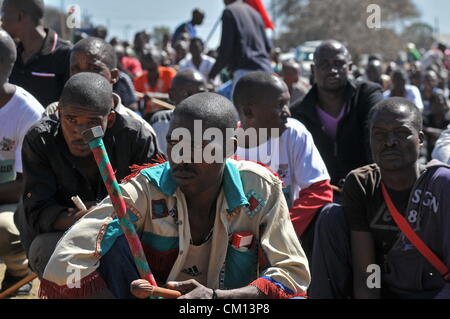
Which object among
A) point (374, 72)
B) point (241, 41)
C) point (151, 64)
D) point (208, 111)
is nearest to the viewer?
point (208, 111)

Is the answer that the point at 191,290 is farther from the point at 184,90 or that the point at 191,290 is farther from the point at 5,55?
the point at 184,90

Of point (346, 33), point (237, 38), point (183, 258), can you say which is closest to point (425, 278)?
point (183, 258)

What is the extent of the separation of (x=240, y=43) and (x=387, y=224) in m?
4.25

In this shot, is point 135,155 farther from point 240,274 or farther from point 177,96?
point 177,96

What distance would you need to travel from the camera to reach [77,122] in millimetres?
3602

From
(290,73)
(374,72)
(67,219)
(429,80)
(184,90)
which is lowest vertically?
(429,80)

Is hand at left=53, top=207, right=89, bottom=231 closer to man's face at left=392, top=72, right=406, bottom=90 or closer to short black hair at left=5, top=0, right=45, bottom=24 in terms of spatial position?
short black hair at left=5, top=0, right=45, bottom=24

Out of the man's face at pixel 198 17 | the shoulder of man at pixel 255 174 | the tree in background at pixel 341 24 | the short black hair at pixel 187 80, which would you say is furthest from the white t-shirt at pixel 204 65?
the tree in background at pixel 341 24

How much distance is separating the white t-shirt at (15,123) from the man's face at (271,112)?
1.38 meters

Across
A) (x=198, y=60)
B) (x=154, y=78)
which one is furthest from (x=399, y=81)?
(x=198, y=60)

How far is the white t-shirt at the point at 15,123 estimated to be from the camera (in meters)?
4.55

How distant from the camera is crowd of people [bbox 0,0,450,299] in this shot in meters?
2.93

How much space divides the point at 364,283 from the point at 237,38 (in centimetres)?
439

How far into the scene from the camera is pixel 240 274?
310cm
